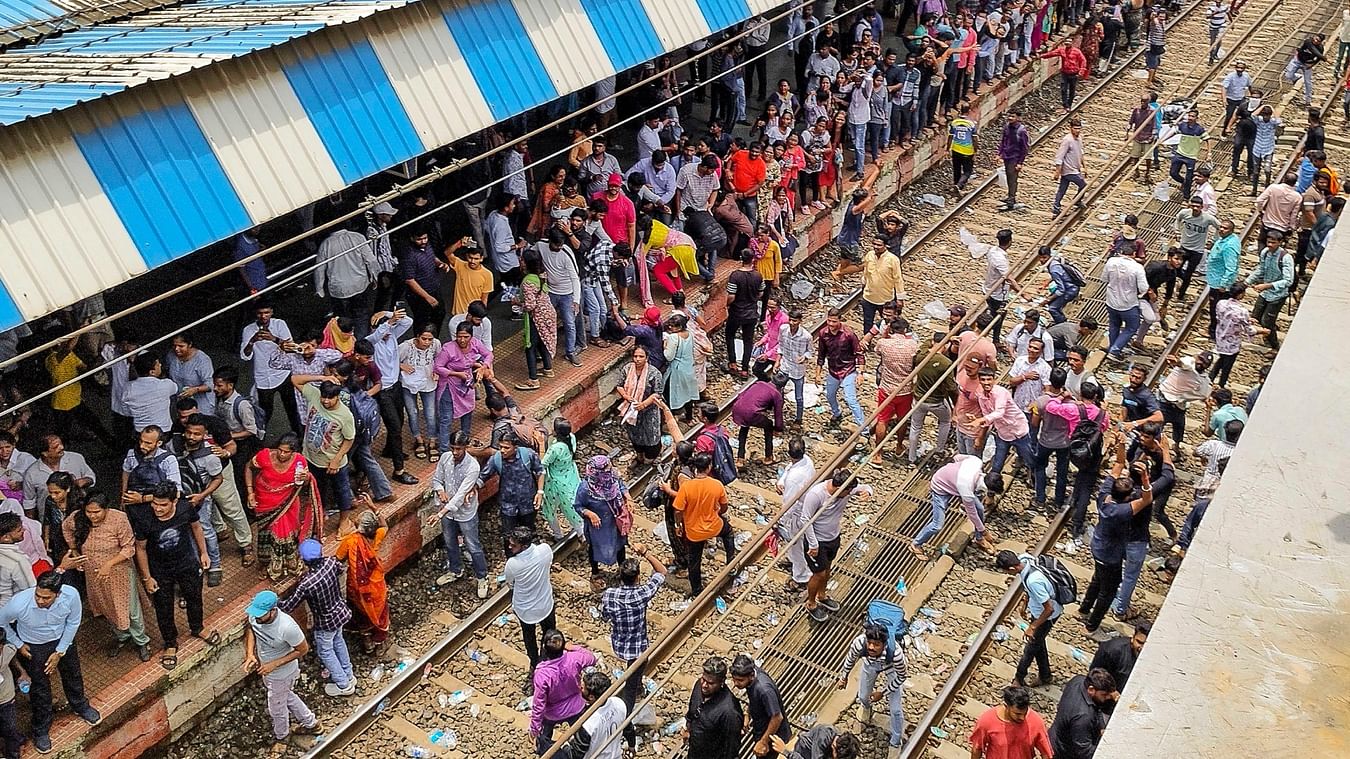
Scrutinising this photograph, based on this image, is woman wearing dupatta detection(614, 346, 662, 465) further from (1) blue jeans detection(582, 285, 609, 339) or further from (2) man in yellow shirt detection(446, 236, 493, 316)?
(2) man in yellow shirt detection(446, 236, 493, 316)

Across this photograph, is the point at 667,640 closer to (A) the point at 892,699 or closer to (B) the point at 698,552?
(B) the point at 698,552

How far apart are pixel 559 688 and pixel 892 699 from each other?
2603mm

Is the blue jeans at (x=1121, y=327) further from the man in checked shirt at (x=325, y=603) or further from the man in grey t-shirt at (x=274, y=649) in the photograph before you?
the man in grey t-shirt at (x=274, y=649)

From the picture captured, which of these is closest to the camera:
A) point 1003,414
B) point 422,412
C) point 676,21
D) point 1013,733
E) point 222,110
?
point 1013,733

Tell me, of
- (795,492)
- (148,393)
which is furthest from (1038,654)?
(148,393)

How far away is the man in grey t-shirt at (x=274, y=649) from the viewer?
31.2 feet

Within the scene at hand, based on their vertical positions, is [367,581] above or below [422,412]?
below

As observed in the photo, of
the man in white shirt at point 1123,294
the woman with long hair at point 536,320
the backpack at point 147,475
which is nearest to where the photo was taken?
the backpack at point 147,475

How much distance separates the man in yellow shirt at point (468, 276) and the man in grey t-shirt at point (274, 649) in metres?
4.33

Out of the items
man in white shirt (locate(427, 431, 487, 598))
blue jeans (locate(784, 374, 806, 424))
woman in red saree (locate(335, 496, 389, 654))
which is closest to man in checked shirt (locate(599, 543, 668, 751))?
man in white shirt (locate(427, 431, 487, 598))

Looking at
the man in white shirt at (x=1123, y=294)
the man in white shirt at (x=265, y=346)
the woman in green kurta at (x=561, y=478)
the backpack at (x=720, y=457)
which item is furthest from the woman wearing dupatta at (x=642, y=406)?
the man in white shirt at (x=1123, y=294)

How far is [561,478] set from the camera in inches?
455

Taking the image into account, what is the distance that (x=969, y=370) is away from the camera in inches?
489

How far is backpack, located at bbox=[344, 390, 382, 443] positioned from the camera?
11172 millimetres
